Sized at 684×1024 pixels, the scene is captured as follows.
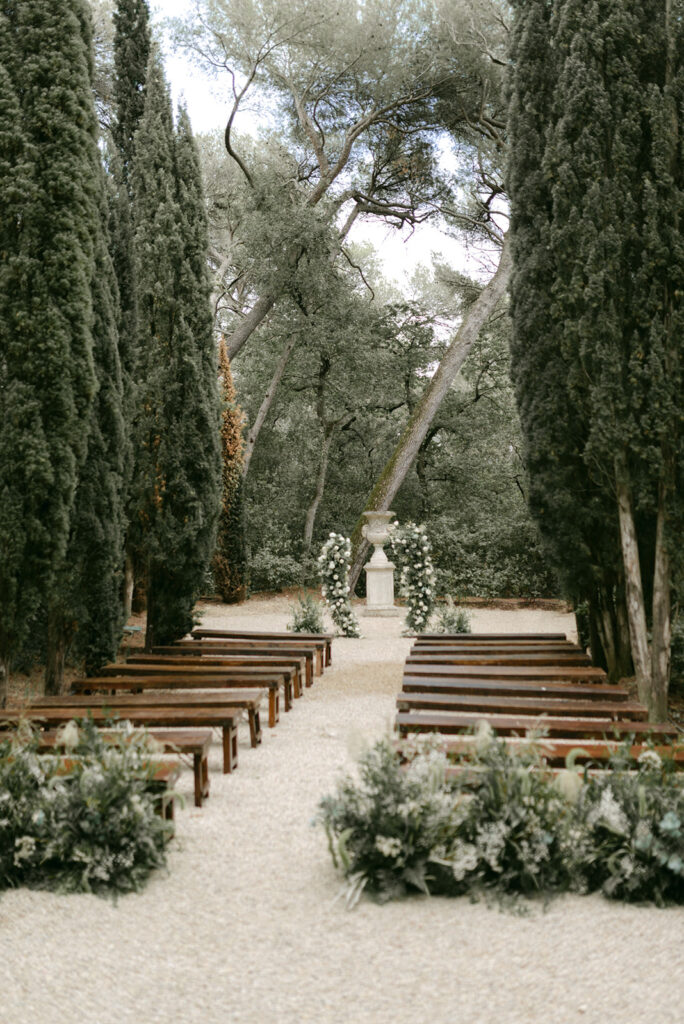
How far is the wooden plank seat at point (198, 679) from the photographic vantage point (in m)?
5.26

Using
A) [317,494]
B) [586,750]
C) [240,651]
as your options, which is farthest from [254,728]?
[317,494]

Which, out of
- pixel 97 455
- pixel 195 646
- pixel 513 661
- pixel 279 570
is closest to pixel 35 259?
pixel 97 455

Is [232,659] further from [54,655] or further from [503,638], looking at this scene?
[503,638]

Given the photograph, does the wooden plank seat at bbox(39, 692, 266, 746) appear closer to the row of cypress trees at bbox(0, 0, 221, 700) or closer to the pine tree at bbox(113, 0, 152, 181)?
the row of cypress trees at bbox(0, 0, 221, 700)

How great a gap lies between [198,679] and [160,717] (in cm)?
129

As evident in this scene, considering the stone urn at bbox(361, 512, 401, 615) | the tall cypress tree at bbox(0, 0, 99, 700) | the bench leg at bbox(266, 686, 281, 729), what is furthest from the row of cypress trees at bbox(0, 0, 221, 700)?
the stone urn at bbox(361, 512, 401, 615)

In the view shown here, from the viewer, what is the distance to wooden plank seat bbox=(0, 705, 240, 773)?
408cm

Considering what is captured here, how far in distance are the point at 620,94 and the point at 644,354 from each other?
5.74 feet

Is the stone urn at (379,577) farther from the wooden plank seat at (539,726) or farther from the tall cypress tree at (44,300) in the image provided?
the wooden plank seat at (539,726)

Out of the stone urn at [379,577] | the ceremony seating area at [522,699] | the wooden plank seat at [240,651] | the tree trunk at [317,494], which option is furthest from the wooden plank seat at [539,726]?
the tree trunk at [317,494]

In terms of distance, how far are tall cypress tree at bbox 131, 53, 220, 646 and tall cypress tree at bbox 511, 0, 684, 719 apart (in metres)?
3.25

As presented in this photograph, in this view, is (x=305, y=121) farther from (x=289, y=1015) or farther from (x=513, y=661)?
(x=289, y=1015)

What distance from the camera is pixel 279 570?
52.5 feet

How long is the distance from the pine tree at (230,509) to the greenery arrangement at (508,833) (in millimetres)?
11328
